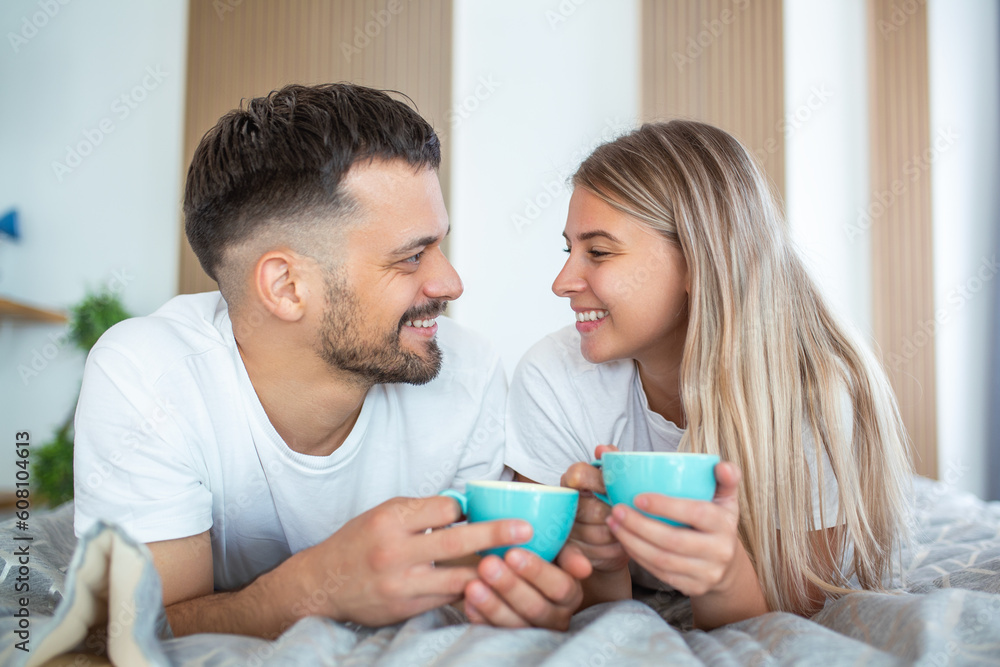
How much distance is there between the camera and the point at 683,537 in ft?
2.49

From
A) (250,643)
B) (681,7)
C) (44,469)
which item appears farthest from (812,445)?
(681,7)

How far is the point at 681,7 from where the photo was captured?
377cm

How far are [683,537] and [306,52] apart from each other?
3.52 m

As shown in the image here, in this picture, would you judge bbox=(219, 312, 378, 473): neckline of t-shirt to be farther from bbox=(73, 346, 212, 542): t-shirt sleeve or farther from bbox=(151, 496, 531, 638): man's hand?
bbox=(151, 496, 531, 638): man's hand

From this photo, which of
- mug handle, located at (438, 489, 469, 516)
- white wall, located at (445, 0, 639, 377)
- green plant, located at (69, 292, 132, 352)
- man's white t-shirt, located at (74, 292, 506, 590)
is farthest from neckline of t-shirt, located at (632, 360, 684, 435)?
green plant, located at (69, 292, 132, 352)

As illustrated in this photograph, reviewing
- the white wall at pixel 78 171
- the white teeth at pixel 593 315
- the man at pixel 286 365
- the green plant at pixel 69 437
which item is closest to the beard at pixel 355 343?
the man at pixel 286 365

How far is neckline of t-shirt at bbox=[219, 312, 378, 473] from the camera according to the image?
121cm

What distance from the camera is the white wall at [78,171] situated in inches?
122

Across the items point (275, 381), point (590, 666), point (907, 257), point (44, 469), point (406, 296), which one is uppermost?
point (907, 257)

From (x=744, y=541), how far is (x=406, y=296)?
2.25 feet

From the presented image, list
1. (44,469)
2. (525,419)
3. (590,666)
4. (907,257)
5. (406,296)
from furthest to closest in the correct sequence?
(907,257) → (44,469) → (525,419) → (406,296) → (590,666)

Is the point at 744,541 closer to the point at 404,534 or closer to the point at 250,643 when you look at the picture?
the point at 404,534

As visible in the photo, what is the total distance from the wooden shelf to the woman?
2.31 meters

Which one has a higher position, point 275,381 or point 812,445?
point 275,381
